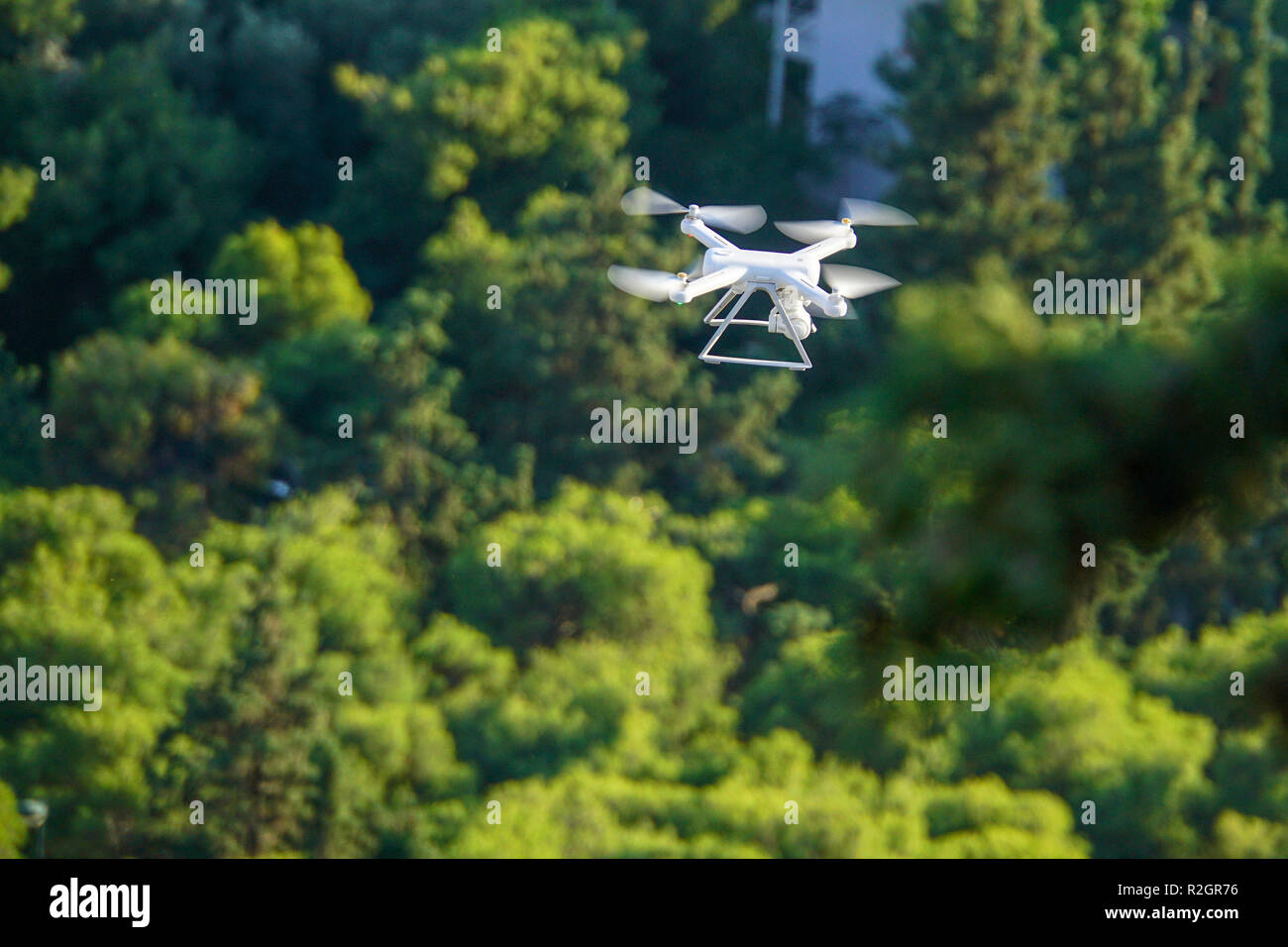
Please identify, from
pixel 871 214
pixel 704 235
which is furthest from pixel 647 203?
pixel 871 214

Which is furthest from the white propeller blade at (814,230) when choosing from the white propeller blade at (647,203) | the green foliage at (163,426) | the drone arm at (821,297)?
the green foliage at (163,426)

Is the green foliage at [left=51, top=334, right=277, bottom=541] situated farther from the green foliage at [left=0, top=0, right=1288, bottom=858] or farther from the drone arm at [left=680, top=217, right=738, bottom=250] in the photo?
the drone arm at [left=680, top=217, right=738, bottom=250]

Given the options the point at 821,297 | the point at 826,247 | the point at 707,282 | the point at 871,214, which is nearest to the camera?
the point at 707,282

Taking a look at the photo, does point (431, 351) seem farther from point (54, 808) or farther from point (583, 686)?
point (54, 808)

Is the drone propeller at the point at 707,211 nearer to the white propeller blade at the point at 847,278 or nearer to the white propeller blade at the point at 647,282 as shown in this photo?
the white propeller blade at the point at 647,282

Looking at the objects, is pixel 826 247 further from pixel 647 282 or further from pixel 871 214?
pixel 647 282
